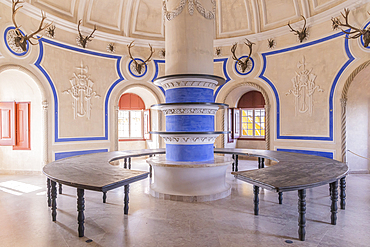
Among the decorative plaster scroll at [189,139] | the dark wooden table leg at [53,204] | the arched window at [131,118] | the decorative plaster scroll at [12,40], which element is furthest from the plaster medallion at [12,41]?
the decorative plaster scroll at [189,139]

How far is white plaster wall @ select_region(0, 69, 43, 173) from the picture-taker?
25.8 ft

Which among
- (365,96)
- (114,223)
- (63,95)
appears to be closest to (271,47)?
(365,96)

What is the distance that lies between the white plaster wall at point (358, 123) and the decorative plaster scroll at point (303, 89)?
3.22ft

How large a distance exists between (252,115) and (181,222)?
8597 millimetres

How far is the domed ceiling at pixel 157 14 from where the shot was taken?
8.01m

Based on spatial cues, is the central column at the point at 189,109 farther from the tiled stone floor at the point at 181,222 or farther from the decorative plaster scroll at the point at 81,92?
the decorative plaster scroll at the point at 81,92

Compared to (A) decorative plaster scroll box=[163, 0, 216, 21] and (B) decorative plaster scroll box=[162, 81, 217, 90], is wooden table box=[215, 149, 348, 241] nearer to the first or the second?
(B) decorative plaster scroll box=[162, 81, 217, 90]

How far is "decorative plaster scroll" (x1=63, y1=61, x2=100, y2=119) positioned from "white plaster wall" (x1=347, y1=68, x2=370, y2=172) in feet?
27.4

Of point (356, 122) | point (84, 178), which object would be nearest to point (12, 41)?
point (84, 178)

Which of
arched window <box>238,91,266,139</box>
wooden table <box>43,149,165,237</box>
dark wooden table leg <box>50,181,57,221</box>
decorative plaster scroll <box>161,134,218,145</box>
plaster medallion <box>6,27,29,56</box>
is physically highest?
plaster medallion <box>6,27,29,56</box>

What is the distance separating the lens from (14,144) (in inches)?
312

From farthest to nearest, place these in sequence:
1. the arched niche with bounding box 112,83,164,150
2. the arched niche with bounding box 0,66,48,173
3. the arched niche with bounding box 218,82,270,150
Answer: the arched niche with bounding box 112,83,164,150 < the arched niche with bounding box 218,82,270,150 < the arched niche with bounding box 0,66,48,173

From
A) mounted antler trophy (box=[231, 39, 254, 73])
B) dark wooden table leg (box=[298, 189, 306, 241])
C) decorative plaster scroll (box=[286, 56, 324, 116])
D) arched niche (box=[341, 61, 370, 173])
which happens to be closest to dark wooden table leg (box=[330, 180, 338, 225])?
dark wooden table leg (box=[298, 189, 306, 241])

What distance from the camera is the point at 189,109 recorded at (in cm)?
503
